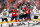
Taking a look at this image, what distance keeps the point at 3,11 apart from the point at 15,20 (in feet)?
0.89

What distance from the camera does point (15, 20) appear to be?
1.36m

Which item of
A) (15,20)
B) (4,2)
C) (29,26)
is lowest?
(29,26)

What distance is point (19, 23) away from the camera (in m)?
1.37

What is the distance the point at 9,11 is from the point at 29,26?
1.53 feet

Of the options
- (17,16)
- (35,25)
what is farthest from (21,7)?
(35,25)

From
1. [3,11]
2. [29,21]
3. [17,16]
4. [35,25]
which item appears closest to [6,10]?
[3,11]

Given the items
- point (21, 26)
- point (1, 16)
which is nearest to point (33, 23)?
point (21, 26)

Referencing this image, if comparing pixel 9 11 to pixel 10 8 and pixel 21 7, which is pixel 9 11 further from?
pixel 21 7

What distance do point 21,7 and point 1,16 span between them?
398 mm

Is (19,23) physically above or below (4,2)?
below

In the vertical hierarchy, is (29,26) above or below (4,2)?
below

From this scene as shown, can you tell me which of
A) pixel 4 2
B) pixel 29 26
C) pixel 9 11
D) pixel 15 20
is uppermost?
pixel 4 2

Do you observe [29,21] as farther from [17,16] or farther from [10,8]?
[10,8]

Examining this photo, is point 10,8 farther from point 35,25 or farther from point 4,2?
point 35,25
